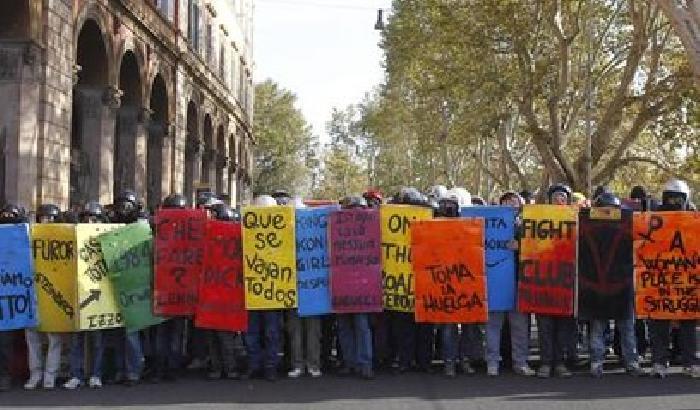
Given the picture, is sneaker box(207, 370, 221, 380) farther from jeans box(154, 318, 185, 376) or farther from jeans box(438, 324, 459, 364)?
jeans box(438, 324, 459, 364)

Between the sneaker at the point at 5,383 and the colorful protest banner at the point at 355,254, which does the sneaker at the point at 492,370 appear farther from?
the sneaker at the point at 5,383

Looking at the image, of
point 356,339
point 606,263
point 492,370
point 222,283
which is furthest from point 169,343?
point 606,263

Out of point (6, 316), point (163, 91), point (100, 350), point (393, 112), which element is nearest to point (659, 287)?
point (100, 350)

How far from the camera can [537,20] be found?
2653cm

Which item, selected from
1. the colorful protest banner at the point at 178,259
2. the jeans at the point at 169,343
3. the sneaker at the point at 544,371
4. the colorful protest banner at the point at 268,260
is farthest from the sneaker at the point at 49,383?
the sneaker at the point at 544,371

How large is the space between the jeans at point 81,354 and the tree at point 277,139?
6482 centimetres

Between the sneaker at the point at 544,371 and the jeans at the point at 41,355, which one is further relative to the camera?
the sneaker at the point at 544,371

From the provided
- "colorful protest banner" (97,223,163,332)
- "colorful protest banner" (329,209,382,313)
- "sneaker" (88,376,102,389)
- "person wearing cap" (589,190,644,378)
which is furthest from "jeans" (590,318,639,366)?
"sneaker" (88,376,102,389)

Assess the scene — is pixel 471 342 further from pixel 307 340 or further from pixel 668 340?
pixel 668 340

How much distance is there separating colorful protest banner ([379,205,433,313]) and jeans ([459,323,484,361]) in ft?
2.02

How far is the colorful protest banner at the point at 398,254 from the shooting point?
10266 millimetres

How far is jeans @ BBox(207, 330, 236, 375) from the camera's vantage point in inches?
400

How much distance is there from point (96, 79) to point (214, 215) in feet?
39.2

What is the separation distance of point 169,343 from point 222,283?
838 mm
